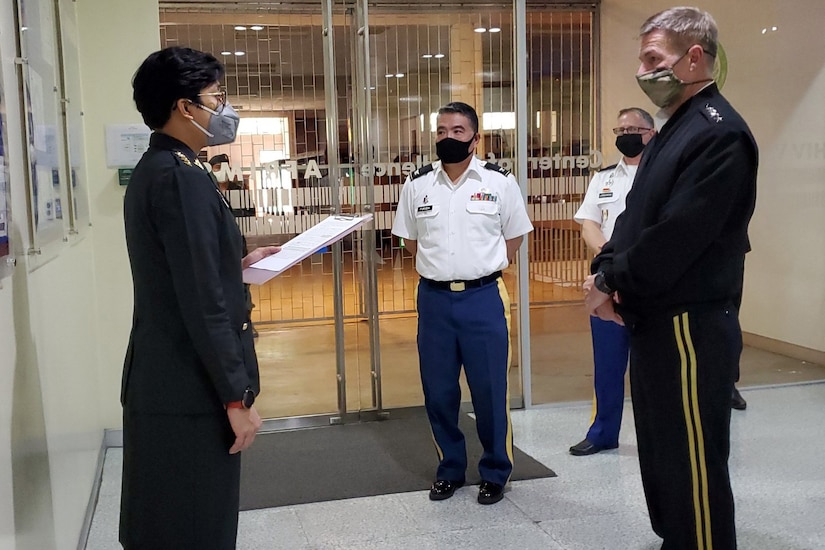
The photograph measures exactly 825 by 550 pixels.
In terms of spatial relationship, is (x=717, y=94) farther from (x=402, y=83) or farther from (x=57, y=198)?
(x=402, y=83)

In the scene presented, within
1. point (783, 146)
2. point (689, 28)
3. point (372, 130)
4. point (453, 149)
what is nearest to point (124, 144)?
point (372, 130)

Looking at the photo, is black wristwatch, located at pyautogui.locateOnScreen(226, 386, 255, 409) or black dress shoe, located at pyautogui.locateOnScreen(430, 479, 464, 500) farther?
black dress shoe, located at pyautogui.locateOnScreen(430, 479, 464, 500)

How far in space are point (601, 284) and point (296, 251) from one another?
0.87 metres

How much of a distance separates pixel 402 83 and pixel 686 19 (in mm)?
2544

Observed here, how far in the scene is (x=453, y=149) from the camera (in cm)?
321

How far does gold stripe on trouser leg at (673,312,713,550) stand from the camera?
2.06 metres

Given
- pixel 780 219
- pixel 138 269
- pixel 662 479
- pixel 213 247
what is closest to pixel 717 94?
pixel 662 479

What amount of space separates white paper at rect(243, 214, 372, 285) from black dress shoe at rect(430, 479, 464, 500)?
139 centimetres

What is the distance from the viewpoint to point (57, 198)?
257cm

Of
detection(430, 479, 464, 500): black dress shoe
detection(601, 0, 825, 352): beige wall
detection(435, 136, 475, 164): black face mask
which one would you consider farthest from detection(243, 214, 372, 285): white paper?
detection(601, 0, 825, 352): beige wall

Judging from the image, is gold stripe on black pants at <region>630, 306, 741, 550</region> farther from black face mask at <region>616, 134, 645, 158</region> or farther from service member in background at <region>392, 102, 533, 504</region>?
black face mask at <region>616, 134, 645, 158</region>

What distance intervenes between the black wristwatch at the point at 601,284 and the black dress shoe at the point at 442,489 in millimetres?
1392

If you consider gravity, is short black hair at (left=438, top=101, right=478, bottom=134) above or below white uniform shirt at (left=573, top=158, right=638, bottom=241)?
above

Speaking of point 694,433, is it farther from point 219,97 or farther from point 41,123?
point 41,123
